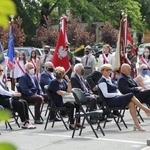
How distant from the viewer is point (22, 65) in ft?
52.5

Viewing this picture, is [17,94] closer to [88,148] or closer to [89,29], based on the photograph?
[88,148]

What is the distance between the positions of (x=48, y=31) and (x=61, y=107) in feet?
108

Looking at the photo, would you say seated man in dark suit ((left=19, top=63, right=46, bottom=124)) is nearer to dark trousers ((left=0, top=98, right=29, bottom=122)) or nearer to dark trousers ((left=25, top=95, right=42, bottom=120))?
dark trousers ((left=25, top=95, right=42, bottom=120))

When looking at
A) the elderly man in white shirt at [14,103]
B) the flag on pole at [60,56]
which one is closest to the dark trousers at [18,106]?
the elderly man in white shirt at [14,103]

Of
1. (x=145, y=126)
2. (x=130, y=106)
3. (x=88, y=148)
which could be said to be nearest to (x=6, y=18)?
(x=88, y=148)

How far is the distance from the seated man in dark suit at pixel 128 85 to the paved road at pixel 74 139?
2.88 ft

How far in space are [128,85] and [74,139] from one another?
261cm

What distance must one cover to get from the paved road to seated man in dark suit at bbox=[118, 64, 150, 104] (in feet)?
2.88

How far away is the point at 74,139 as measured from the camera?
28.1 feet

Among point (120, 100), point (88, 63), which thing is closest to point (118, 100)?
point (120, 100)

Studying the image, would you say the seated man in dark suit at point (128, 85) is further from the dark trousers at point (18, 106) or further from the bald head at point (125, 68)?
the dark trousers at point (18, 106)

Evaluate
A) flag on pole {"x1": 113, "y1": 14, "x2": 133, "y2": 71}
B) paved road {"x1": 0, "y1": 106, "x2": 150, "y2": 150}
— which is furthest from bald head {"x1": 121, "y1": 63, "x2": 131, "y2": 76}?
flag on pole {"x1": 113, "y1": 14, "x2": 133, "y2": 71}

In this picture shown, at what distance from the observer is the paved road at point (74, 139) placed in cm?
776

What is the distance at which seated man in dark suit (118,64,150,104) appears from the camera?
10492 mm
